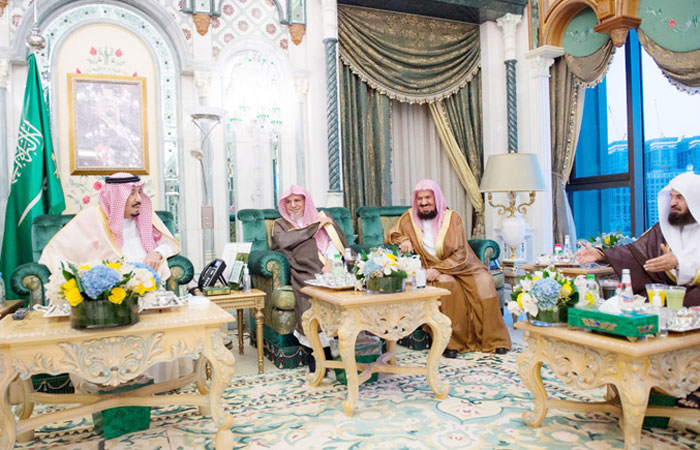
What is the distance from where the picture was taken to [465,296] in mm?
4508

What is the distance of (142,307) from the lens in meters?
2.57

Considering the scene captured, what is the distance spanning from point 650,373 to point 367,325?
4.60 ft

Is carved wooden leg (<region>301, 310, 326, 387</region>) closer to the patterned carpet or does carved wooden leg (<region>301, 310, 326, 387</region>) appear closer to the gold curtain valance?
the patterned carpet

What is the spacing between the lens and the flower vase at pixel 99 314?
2.31m

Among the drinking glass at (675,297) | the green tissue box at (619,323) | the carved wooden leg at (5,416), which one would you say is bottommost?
the carved wooden leg at (5,416)

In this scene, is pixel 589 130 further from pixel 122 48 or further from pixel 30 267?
pixel 30 267

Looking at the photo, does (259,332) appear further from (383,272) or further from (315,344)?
(383,272)

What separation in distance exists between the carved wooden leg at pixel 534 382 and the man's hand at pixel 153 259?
7.61ft

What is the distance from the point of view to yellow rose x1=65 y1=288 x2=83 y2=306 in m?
2.29

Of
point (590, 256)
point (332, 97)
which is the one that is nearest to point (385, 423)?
point (590, 256)

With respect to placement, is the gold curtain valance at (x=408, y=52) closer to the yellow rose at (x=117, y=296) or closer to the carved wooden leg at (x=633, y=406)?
the yellow rose at (x=117, y=296)

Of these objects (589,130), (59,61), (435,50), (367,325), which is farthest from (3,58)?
(589,130)

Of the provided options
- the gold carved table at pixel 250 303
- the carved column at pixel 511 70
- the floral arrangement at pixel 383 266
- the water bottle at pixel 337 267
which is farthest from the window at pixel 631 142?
the gold carved table at pixel 250 303

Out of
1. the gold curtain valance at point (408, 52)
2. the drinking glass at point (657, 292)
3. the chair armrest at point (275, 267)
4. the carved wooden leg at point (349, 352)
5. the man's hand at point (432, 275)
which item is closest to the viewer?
the drinking glass at point (657, 292)
